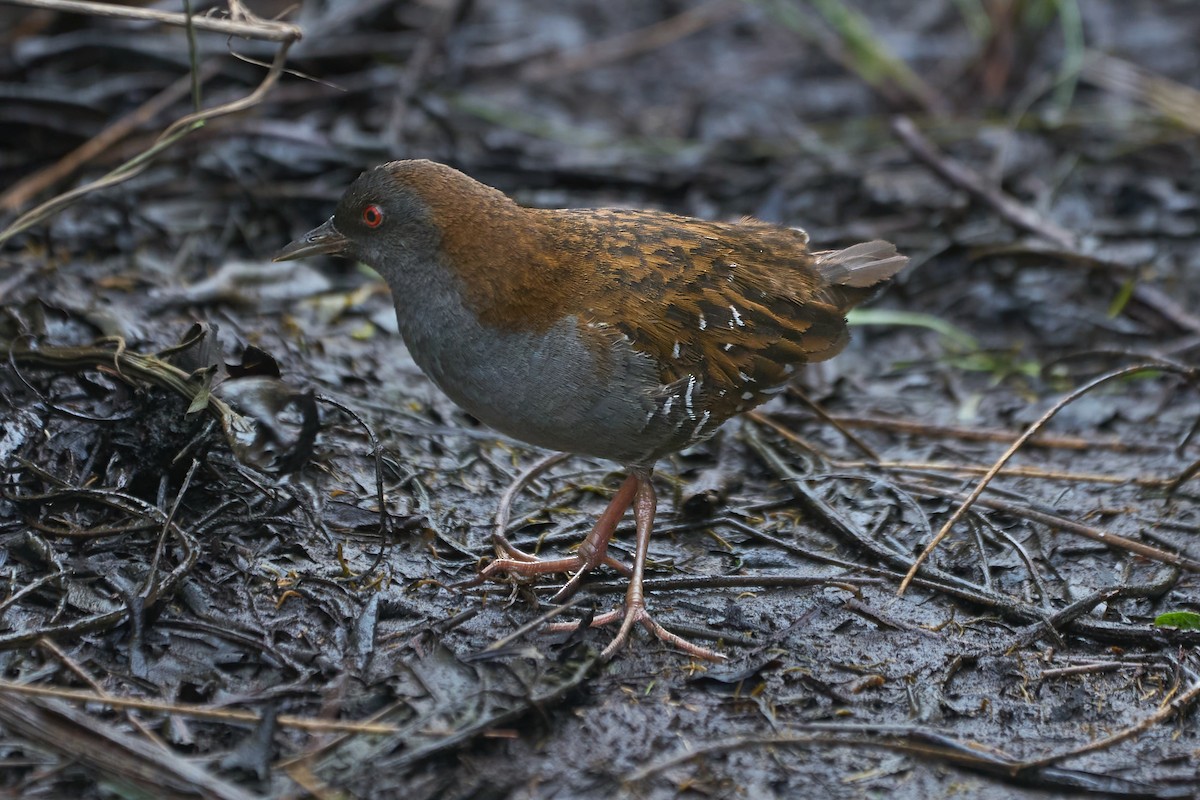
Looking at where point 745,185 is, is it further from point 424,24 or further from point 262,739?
point 262,739

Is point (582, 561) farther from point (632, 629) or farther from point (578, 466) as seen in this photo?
point (578, 466)

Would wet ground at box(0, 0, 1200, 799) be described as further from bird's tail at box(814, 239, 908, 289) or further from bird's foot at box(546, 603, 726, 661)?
bird's tail at box(814, 239, 908, 289)

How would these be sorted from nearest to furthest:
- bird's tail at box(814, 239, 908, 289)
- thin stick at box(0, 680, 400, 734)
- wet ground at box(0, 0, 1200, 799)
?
thin stick at box(0, 680, 400, 734) → wet ground at box(0, 0, 1200, 799) → bird's tail at box(814, 239, 908, 289)

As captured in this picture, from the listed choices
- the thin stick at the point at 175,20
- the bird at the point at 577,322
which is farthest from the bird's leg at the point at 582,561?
the thin stick at the point at 175,20

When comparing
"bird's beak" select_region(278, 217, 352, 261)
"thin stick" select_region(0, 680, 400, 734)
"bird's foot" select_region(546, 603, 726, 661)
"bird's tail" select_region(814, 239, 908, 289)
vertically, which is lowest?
"bird's foot" select_region(546, 603, 726, 661)

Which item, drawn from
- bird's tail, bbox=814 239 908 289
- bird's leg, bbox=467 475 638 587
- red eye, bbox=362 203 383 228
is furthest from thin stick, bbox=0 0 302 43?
bird's tail, bbox=814 239 908 289

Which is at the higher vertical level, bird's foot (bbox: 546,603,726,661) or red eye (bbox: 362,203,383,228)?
red eye (bbox: 362,203,383,228)

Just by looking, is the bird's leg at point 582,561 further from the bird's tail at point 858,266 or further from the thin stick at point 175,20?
the thin stick at point 175,20

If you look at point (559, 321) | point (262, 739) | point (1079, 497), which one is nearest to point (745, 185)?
point (1079, 497)
